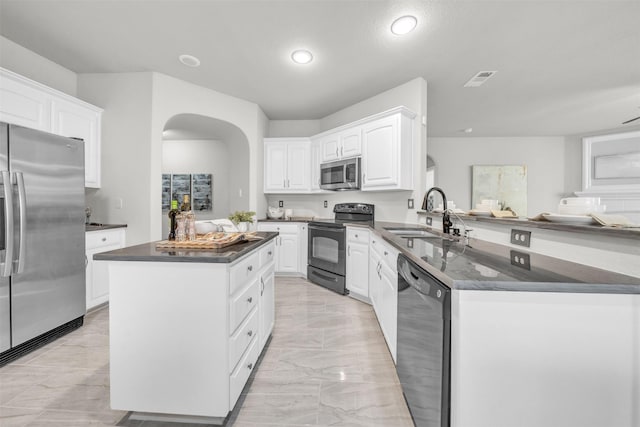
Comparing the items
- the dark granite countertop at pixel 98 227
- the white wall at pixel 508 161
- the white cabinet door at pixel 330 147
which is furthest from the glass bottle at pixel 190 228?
the white wall at pixel 508 161

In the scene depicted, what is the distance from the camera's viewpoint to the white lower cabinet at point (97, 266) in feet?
8.47

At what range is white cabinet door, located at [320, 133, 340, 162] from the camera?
3.91 metres

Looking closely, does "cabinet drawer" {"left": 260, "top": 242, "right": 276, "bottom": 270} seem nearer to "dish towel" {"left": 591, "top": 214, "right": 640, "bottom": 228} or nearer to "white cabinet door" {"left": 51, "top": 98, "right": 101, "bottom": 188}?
"dish towel" {"left": 591, "top": 214, "right": 640, "bottom": 228}

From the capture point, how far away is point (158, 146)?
10.4 ft

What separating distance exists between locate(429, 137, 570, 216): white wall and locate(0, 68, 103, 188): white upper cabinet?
A: 6.02 meters

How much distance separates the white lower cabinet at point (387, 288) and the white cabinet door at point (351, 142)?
145 cm

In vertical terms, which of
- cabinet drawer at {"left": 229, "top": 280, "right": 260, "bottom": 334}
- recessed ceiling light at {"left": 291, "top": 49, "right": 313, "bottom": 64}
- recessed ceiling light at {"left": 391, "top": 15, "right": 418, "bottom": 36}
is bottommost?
cabinet drawer at {"left": 229, "top": 280, "right": 260, "bottom": 334}

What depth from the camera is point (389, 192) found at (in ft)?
12.1

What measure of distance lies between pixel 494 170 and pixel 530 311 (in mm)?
6130

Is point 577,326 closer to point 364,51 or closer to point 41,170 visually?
point 364,51

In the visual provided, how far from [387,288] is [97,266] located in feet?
9.29

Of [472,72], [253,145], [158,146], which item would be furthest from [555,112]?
[158,146]

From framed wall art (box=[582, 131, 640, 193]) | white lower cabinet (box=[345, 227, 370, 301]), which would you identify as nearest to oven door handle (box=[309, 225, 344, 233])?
white lower cabinet (box=[345, 227, 370, 301])

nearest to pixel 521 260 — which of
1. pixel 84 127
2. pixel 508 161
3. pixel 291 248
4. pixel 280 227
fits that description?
pixel 291 248
